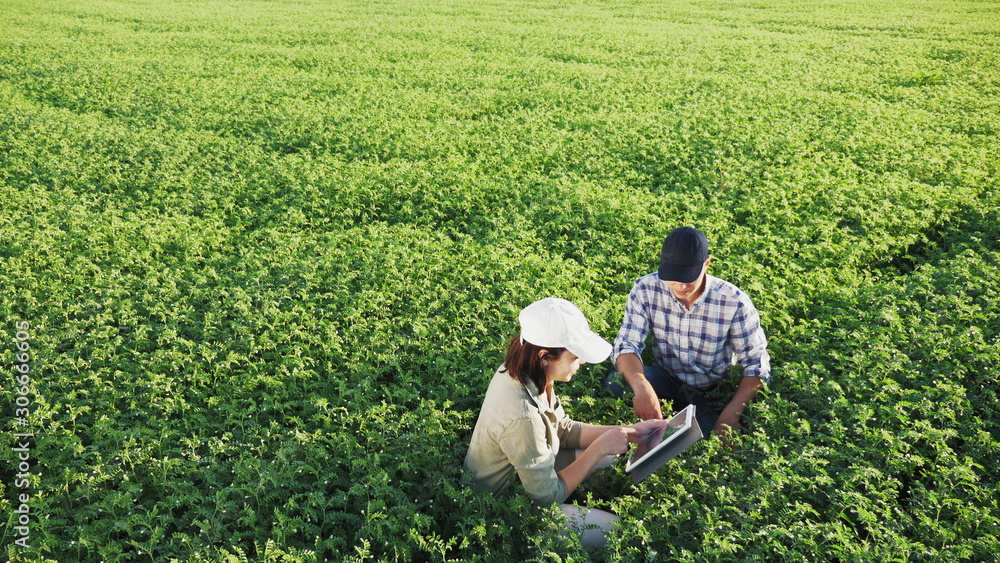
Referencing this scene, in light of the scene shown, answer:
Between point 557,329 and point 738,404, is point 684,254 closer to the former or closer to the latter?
point 738,404

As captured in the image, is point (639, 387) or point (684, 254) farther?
point (639, 387)

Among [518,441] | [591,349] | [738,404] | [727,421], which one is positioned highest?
[591,349]

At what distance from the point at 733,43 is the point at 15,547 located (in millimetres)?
24254

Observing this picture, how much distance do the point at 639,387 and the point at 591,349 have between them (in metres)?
1.27

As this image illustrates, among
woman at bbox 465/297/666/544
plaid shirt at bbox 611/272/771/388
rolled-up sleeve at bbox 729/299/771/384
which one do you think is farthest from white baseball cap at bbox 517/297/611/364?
rolled-up sleeve at bbox 729/299/771/384

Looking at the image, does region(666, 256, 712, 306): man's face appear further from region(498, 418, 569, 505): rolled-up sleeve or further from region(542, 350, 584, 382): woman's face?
region(498, 418, 569, 505): rolled-up sleeve

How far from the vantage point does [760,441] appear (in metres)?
4.44

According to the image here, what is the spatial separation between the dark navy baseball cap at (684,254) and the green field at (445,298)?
1.22 m

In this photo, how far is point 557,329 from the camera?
363 cm

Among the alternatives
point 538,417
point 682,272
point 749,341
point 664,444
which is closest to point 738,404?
point 749,341

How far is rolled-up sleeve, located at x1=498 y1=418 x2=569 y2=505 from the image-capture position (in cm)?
371

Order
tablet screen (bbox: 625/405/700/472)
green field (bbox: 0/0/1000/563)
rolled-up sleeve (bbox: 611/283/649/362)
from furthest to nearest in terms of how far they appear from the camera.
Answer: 1. rolled-up sleeve (bbox: 611/283/649/362)
2. green field (bbox: 0/0/1000/563)
3. tablet screen (bbox: 625/405/700/472)

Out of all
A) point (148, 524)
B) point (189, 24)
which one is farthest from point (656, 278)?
point (189, 24)

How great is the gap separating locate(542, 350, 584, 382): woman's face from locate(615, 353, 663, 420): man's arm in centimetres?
115
